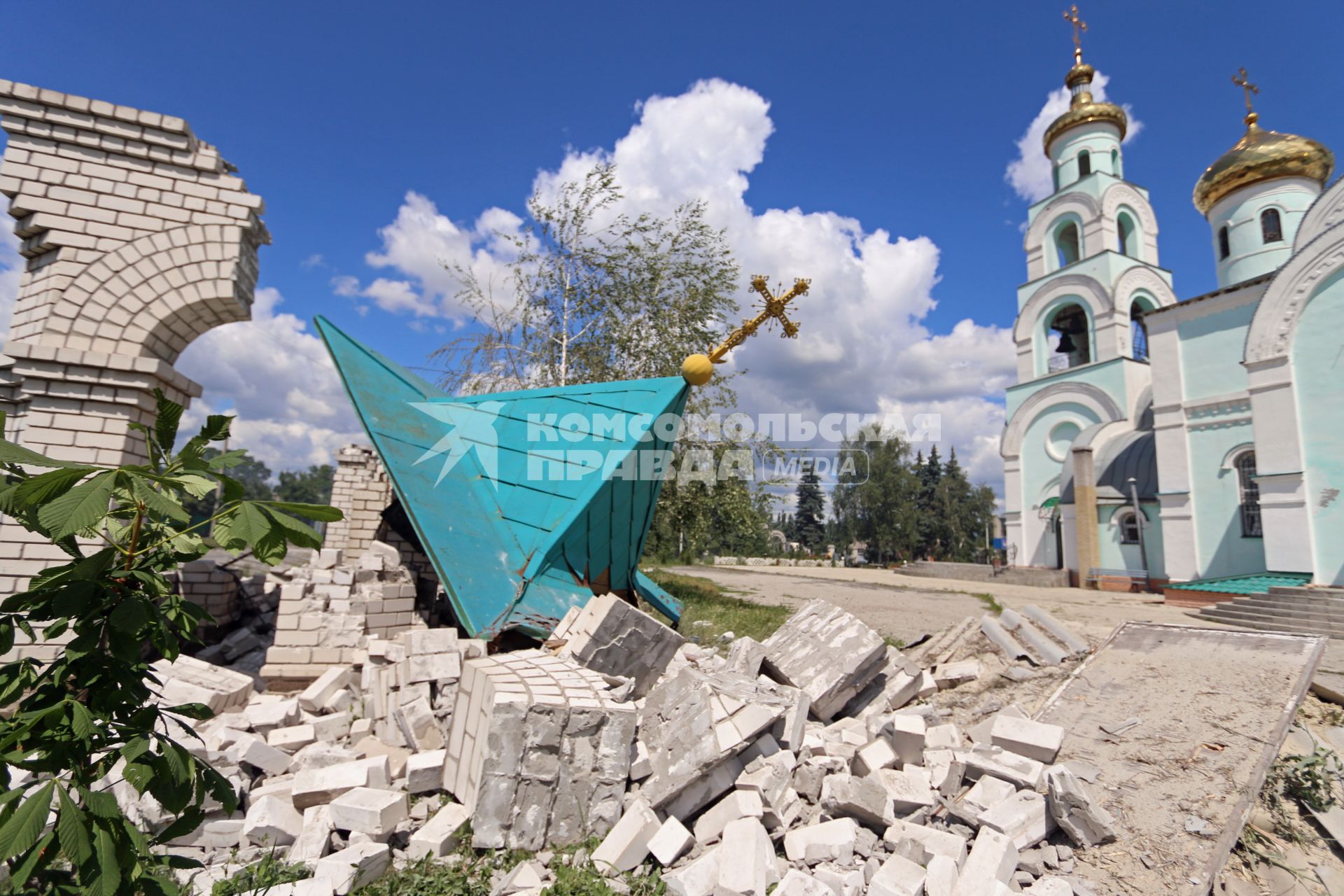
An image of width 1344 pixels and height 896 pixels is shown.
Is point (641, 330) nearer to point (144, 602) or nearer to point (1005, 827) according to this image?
point (1005, 827)

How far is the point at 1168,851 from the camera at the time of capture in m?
3.36

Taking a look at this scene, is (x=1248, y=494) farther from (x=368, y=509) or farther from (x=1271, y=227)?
(x=368, y=509)

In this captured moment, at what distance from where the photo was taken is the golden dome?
19.3 metres

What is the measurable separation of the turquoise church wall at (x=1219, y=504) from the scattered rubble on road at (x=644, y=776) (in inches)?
604

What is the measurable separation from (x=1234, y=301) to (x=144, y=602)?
22.3 m

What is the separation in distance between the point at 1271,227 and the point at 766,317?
71.2 feet

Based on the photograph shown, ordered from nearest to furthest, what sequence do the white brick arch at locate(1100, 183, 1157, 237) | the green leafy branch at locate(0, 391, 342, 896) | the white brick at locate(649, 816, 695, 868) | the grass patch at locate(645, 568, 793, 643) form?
the green leafy branch at locate(0, 391, 342, 896)
the white brick at locate(649, 816, 695, 868)
the grass patch at locate(645, 568, 793, 643)
the white brick arch at locate(1100, 183, 1157, 237)

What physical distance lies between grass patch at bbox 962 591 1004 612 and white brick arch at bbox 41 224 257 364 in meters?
12.8

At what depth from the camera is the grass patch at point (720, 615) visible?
8750 mm

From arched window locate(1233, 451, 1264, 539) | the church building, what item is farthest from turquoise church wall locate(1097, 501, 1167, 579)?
arched window locate(1233, 451, 1264, 539)

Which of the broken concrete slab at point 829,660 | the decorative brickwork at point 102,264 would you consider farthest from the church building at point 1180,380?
the decorative brickwork at point 102,264

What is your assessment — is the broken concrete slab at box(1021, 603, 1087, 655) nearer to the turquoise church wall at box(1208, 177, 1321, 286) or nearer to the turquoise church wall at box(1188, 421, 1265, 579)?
the turquoise church wall at box(1188, 421, 1265, 579)

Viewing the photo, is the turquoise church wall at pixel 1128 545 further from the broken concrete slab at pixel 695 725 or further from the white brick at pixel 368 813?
the white brick at pixel 368 813

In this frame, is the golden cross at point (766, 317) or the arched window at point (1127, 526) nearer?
the golden cross at point (766, 317)
